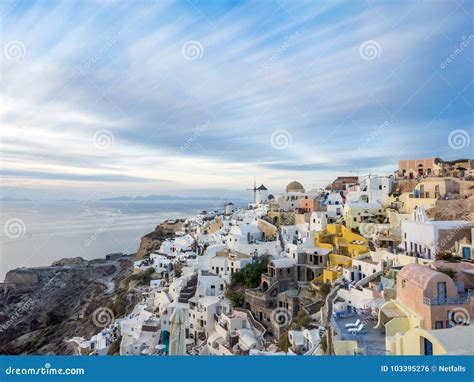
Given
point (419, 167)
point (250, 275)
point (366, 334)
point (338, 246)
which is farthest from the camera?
point (419, 167)

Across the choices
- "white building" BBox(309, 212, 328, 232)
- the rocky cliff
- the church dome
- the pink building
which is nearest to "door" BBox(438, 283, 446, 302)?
the pink building

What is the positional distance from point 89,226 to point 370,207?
62.8 ft

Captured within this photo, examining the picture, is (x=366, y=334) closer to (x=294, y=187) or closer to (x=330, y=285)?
(x=330, y=285)

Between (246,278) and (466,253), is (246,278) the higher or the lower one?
the lower one

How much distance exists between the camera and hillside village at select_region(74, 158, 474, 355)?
15.5 ft

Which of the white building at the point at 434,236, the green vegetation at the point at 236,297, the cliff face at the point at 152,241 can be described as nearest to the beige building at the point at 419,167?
the white building at the point at 434,236

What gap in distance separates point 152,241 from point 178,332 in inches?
581

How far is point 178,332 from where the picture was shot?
1016 cm

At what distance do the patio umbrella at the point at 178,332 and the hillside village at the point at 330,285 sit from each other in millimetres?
27

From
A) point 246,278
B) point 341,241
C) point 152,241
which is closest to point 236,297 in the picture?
point 246,278

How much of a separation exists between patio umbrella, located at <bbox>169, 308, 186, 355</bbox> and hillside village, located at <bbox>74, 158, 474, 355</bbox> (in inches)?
1.1

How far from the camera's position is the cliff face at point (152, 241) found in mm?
23348

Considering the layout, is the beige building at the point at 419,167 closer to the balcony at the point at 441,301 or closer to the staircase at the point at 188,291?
the staircase at the point at 188,291

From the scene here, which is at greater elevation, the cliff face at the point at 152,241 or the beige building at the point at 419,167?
the beige building at the point at 419,167
